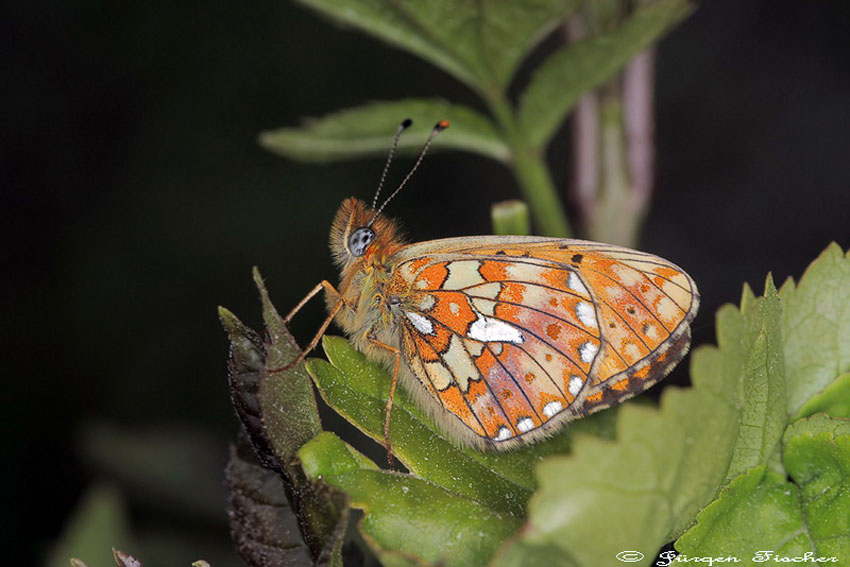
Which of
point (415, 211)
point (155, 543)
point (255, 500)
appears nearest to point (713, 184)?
point (415, 211)

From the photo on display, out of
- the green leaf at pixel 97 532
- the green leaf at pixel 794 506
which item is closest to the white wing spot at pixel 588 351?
the green leaf at pixel 794 506

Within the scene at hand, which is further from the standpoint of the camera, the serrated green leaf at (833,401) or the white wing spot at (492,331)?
the white wing spot at (492,331)

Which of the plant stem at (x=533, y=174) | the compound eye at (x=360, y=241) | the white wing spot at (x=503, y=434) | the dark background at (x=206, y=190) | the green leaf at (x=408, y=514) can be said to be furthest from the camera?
the dark background at (x=206, y=190)

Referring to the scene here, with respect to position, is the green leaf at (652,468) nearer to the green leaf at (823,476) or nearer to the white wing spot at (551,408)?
the green leaf at (823,476)

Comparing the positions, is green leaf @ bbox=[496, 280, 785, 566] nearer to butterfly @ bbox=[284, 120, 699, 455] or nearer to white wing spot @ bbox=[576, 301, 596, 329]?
butterfly @ bbox=[284, 120, 699, 455]

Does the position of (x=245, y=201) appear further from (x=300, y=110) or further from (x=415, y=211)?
(x=415, y=211)

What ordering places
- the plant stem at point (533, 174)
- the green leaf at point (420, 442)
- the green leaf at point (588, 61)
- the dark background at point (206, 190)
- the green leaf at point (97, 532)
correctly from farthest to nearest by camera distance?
1. the dark background at point (206, 190)
2. the green leaf at point (97, 532)
3. the plant stem at point (533, 174)
4. the green leaf at point (588, 61)
5. the green leaf at point (420, 442)
